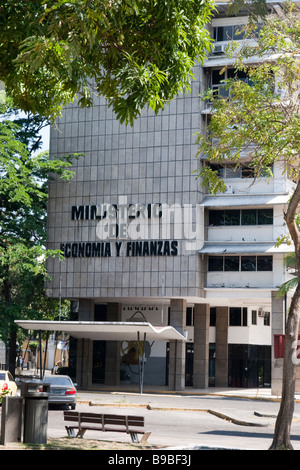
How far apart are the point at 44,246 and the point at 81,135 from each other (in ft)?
25.2

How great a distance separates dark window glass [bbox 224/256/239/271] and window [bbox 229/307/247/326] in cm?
745

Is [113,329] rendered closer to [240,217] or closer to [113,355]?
[240,217]

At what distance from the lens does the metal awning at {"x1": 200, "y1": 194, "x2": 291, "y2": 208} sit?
47.8 m

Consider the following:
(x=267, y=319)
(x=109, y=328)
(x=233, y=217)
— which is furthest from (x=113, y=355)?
(x=233, y=217)

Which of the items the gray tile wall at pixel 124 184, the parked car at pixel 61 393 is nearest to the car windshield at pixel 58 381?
the parked car at pixel 61 393

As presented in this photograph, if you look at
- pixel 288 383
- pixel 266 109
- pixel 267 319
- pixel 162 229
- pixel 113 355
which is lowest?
pixel 113 355

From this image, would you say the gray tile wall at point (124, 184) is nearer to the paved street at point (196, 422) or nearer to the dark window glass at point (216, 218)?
the dark window glass at point (216, 218)

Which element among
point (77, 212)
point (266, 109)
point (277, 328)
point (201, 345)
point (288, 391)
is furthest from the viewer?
point (77, 212)

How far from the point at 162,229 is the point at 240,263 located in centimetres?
524

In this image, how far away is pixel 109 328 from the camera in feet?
145

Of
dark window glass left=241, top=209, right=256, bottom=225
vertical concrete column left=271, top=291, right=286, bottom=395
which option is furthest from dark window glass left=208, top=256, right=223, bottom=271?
vertical concrete column left=271, top=291, right=286, bottom=395

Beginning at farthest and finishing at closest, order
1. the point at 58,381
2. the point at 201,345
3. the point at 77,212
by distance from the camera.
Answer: the point at 77,212 < the point at 201,345 < the point at 58,381

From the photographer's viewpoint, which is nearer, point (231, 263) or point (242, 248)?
point (242, 248)

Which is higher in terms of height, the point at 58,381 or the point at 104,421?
the point at 104,421
